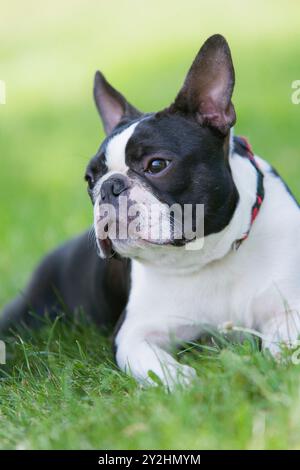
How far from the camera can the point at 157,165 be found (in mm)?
4156

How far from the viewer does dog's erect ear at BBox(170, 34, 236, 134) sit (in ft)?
14.1

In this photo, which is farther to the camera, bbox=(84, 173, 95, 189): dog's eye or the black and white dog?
bbox=(84, 173, 95, 189): dog's eye

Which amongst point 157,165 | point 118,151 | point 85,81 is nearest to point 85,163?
point 85,81

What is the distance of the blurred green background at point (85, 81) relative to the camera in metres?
8.14

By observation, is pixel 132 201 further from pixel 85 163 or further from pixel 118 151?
pixel 85 163

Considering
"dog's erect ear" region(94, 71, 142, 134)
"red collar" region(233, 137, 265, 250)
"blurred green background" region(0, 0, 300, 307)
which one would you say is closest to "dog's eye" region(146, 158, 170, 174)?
"red collar" region(233, 137, 265, 250)

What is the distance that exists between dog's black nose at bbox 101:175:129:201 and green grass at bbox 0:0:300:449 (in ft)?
2.48

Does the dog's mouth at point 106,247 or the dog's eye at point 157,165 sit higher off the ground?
the dog's eye at point 157,165

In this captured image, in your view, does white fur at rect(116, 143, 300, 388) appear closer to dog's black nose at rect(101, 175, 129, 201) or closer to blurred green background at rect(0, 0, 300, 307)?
dog's black nose at rect(101, 175, 129, 201)

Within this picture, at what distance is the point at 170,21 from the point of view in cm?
1588

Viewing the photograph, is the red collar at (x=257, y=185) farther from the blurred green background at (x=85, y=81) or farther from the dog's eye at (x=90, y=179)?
the blurred green background at (x=85, y=81)

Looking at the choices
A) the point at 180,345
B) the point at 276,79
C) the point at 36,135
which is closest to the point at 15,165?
the point at 36,135

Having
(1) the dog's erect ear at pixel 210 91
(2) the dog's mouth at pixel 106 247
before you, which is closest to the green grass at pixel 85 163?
(2) the dog's mouth at pixel 106 247
